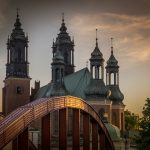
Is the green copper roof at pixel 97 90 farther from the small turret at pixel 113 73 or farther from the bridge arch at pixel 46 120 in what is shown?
the bridge arch at pixel 46 120

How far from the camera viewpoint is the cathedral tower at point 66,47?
55156 millimetres

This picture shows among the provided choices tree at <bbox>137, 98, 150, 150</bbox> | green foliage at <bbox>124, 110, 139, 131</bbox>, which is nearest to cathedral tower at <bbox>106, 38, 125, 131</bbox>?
green foliage at <bbox>124, 110, 139, 131</bbox>

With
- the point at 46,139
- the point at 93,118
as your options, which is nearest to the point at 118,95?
the point at 93,118

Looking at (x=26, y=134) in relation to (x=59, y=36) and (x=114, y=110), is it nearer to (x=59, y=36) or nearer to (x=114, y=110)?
(x=114, y=110)

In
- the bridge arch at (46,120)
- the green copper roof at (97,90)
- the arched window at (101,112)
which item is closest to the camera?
the bridge arch at (46,120)

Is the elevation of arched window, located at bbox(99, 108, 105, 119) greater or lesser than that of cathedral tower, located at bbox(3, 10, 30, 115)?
lesser

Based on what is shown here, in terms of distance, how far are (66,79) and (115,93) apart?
4.34 metres

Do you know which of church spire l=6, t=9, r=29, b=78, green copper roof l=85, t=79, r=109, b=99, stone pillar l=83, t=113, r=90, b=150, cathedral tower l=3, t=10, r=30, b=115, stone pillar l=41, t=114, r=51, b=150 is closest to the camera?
stone pillar l=41, t=114, r=51, b=150

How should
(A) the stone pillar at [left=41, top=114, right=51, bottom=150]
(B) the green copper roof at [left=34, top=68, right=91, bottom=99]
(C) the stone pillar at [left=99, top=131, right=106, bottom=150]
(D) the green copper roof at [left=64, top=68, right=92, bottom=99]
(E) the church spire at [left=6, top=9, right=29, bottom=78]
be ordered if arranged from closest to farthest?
(A) the stone pillar at [left=41, top=114, right=51, bottom=150] → (C) the stone pillar at [left=99, top=131, right=106, bottom=150] → (B) the green copper roof at [left=34, top=68, right=91, bottom=99] → (D) the green copper roof at [left=64, top=68, right=92, bottom=99] → (E) the church spire at [left=6, top=9, right=29, bottom=78]

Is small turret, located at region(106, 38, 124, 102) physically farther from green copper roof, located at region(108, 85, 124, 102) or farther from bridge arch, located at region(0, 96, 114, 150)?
bridge arch, located at region(0, 96, 114, 150)

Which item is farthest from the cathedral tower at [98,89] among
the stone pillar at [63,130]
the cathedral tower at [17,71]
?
the stone pillar at [63,130]

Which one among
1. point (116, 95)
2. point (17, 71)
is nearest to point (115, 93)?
point (116, 95)

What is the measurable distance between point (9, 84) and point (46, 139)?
125 feet

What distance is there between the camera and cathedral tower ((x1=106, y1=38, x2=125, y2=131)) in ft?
163
